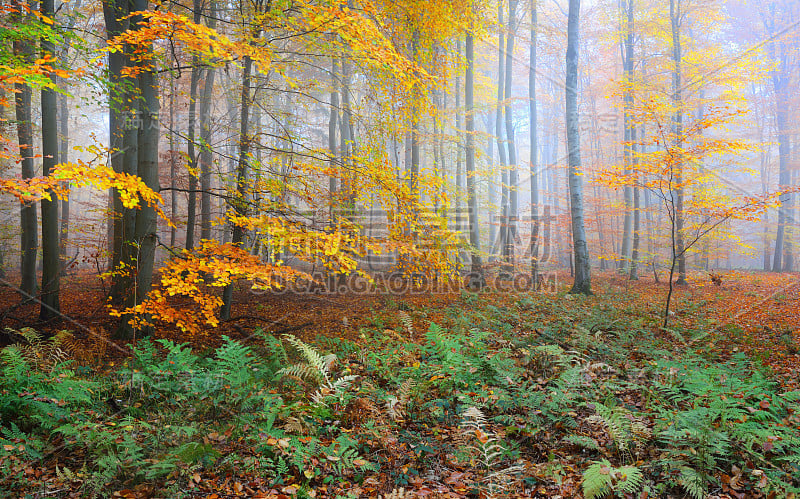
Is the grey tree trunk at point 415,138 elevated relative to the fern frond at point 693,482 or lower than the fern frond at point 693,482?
elevated

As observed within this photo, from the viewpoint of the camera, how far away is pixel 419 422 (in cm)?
414

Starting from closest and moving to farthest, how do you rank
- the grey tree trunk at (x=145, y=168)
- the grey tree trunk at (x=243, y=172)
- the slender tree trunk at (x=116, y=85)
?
the slender tree trunk at (x=116, y=85) → the grey tree trunk at (x=145, y=168) → the grey tree trunk at (x=243, y=172)

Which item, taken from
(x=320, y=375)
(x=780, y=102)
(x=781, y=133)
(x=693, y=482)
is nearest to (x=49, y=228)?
(x=320, y=375)

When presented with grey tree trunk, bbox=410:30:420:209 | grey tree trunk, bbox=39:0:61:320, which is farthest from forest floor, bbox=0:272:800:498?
grey tree trunk, bbox=39:0:61:320

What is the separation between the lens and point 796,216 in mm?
24672

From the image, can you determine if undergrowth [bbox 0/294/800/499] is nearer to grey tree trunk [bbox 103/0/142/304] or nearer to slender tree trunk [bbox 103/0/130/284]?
grey tree trunk [bbox 103/0/142/304]

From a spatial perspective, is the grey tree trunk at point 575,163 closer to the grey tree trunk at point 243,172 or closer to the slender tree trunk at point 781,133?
the grey tree trunk at point 243,172

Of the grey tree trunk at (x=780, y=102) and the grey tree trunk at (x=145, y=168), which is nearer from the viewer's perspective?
the grey tree trunk at (x=145, y=168)

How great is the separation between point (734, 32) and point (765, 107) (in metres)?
4.88

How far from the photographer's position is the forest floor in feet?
10.0

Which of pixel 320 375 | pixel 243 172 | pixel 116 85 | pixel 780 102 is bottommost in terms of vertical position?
pixel 320 375

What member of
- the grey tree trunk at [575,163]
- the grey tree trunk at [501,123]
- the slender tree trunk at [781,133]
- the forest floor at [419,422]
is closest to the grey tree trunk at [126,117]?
the forest floor at [419,422]

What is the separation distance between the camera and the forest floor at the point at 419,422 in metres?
3.05

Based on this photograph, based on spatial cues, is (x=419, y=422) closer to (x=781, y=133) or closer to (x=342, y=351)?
(x=342, y=351)
